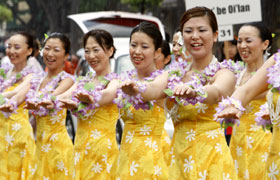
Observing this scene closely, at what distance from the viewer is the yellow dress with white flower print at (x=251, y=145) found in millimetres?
6023

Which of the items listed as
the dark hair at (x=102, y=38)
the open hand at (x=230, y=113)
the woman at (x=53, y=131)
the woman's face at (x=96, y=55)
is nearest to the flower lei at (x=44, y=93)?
the woman at (x=53, y=131)

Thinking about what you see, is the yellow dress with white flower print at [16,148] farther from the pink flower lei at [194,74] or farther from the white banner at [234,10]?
the white banner at [234,10]

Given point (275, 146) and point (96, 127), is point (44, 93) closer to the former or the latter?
point (96, 127)

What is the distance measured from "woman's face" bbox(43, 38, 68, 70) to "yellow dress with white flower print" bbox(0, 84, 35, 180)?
0.81 meters

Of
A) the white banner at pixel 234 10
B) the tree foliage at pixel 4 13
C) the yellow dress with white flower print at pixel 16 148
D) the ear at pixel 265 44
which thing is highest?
the tree foliage at pixel 4 13

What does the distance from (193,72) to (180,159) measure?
0.69 metres

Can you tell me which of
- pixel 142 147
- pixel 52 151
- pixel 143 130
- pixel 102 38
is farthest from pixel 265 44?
pixel 52 151

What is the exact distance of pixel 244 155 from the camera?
612cm

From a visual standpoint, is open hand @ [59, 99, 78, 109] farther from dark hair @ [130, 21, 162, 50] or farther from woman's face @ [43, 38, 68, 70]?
woman's face @ [43, 38, 68, 70]

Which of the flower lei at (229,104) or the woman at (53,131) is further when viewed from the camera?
the woman at (53,131)

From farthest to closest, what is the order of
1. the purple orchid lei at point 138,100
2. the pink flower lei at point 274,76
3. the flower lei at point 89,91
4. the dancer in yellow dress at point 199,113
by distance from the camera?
the flower lei at point 89,91 → the purple orchid lei at point 138,100 → the dancer in yellow dress at point 199,113 → the pink flower lei at point 274,76

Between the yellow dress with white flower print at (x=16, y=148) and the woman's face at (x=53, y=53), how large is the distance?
0.81 metres

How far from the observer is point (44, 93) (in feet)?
21.3

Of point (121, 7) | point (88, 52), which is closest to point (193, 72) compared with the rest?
point (88, 52)
